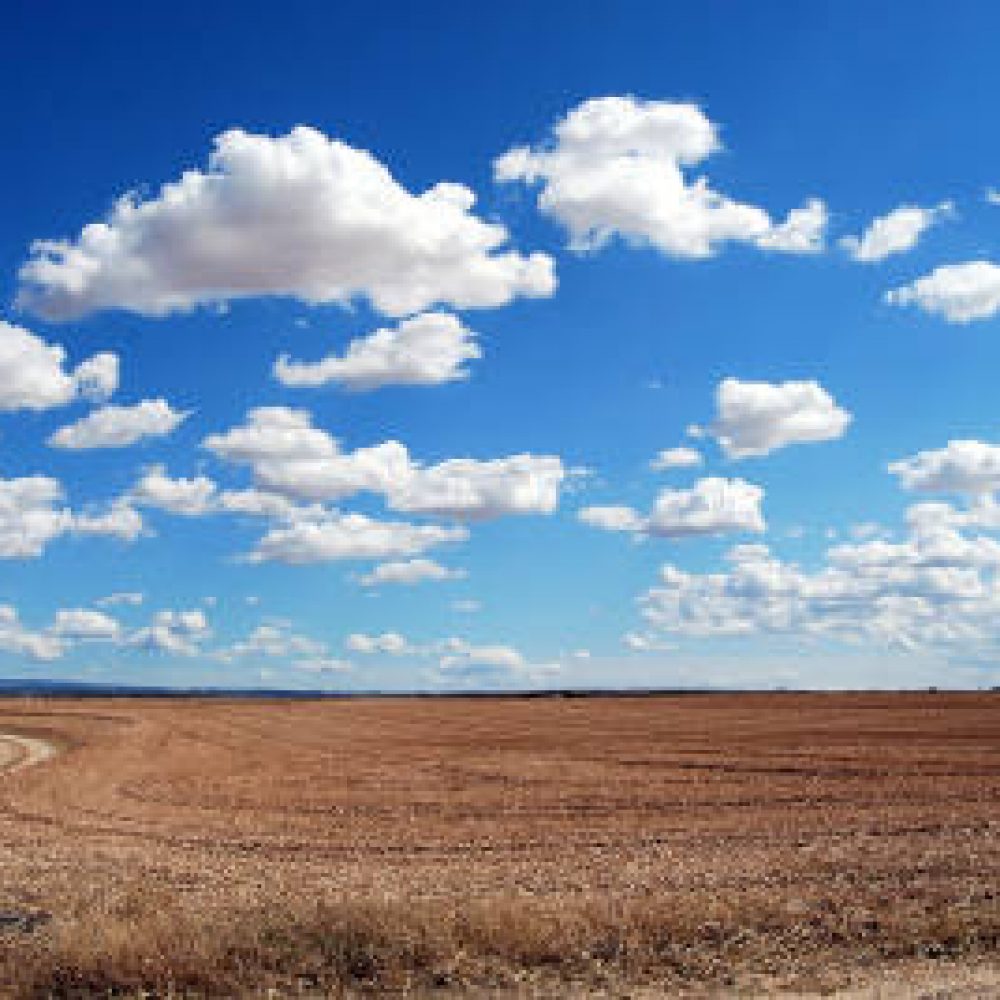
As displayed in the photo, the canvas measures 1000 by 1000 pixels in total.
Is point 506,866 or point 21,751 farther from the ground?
point 506,866

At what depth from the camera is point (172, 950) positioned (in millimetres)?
12484

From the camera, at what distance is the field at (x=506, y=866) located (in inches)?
488

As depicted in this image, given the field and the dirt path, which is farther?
the dirt path

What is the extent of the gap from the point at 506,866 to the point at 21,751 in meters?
35.7

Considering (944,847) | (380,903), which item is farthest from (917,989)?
(944,847)

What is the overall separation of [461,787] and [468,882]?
15.3m

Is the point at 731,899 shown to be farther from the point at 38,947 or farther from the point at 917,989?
the point at 38,947

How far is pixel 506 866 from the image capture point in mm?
20891

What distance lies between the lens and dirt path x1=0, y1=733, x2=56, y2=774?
4531 cm

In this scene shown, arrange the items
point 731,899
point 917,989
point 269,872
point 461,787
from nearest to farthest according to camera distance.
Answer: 1. point 917,989
2. point 731,899
3. point 269,872
4. point 461,787

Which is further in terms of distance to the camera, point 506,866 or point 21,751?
point 21,751

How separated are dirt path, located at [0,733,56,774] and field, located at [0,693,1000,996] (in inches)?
20.9

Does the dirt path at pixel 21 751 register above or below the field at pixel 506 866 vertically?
below

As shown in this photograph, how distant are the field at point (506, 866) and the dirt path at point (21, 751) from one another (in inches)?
20.9
